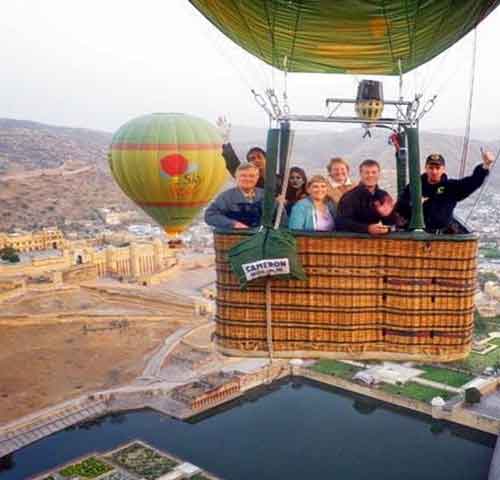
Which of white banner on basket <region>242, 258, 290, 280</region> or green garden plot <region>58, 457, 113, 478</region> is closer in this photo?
white banner on basket <region>242, 258, 290, 280</region>

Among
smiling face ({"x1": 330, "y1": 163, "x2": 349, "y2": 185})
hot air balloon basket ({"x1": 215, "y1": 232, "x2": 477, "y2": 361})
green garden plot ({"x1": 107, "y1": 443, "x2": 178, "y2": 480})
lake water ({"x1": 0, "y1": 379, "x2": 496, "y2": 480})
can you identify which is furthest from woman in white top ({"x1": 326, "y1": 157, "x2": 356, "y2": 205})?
lake water ({"x1": 0, "y1": 379, "x2": 496, "y2": 480})

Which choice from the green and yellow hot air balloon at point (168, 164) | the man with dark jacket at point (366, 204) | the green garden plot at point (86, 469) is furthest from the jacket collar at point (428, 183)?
the green garden plot at point (86, 469)

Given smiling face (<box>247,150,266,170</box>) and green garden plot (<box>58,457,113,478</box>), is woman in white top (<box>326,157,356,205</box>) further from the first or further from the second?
green garden plot (<box>58,457,113,478</box>)

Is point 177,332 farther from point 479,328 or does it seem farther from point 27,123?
point 27,123

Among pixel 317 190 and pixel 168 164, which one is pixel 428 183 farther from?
pixel 168 164

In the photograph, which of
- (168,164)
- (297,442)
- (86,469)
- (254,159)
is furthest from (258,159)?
(297,442)

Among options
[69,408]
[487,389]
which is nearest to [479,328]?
[487,389]

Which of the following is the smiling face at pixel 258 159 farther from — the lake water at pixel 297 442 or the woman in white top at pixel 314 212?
the lake water at pixel 297 442
